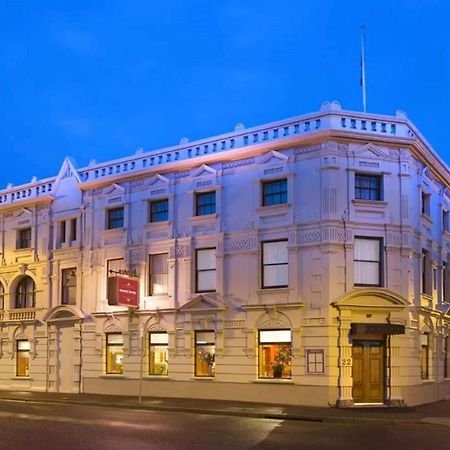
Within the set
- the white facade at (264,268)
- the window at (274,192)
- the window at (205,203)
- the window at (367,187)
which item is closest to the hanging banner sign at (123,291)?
the white facade at (264,268)

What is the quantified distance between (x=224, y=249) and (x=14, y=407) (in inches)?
398

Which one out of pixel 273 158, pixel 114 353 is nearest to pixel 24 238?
pixel 114 353

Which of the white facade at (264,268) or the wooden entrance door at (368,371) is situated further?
the white facade at (264,268)

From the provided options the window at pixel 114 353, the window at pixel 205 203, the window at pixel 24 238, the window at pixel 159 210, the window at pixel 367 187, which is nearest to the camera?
the window at pixel 367 187

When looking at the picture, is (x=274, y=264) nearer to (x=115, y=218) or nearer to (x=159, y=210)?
(x=159, y=210)

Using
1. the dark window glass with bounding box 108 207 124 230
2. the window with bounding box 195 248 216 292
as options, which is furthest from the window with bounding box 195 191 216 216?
the dark window glass with bounding box 108 207 124 230

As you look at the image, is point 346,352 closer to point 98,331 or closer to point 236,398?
point 236,398

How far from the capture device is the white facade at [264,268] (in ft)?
91.2

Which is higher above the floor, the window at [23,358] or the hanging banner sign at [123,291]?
the hanging banner sign at [123,291]

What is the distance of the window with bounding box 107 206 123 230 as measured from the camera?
112 ft

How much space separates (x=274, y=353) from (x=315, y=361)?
1.96 m

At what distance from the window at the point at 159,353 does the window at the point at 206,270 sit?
278cm

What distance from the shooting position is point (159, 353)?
3212cm

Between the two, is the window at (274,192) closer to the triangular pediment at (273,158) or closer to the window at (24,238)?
the triangular pediment at (273,158)
